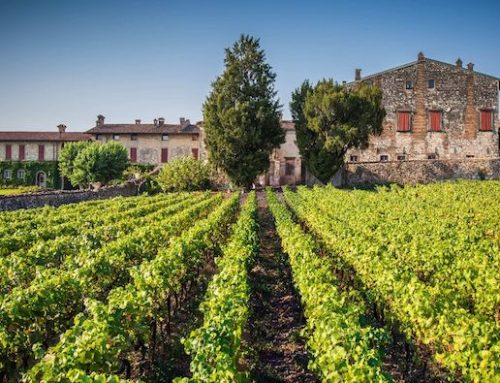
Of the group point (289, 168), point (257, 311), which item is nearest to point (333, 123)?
point (289, 168)

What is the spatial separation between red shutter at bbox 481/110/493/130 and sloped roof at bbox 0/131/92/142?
38.6 m

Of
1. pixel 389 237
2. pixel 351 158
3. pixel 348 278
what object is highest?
pixel 351 158

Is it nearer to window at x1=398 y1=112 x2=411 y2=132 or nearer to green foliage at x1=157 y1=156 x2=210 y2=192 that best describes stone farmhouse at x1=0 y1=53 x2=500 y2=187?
window at x1=398 y1=112 x2=411 y2=132

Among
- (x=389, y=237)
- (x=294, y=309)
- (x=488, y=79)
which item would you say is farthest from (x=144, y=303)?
(x=488, y=79)

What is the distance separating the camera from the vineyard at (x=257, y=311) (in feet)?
16.0

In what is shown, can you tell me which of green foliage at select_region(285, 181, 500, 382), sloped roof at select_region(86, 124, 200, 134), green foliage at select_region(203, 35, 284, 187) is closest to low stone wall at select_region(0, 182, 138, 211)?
green foliage at select_region(203, 35, 284, 187)

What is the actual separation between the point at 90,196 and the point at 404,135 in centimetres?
2559

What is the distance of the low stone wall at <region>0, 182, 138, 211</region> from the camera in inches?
971

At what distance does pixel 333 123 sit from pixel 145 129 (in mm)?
22795

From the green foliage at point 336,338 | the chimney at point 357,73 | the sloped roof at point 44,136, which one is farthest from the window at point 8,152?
the green foliage at point 336,338

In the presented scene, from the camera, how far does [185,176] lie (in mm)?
37344

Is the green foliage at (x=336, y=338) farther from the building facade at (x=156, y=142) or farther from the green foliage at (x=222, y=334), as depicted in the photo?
the building facade at (x=156, y=142)

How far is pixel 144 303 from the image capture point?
20.5ft

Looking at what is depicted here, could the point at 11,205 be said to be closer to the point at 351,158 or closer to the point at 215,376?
the point at 215,376
